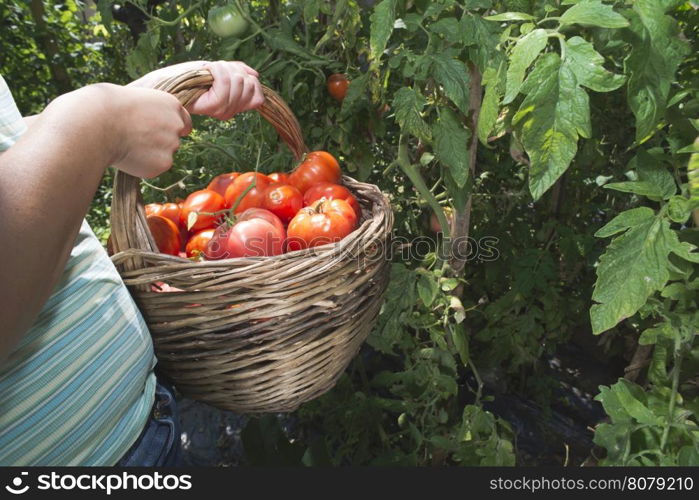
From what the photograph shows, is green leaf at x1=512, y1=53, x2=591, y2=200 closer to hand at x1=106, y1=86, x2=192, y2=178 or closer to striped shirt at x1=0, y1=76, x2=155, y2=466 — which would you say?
hand at x1=106, y1=86, x2=192, y2=178

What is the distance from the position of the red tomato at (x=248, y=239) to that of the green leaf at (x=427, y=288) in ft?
0.91

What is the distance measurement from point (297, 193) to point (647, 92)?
2.08ft

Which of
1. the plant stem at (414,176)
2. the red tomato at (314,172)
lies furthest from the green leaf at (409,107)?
the red tomato at (314,172)

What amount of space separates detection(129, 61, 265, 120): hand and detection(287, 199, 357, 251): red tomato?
0.21 metres

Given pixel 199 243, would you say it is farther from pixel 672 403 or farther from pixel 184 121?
pixel 672 403

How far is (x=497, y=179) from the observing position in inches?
61.6

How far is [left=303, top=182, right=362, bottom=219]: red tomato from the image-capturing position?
3.22 ft

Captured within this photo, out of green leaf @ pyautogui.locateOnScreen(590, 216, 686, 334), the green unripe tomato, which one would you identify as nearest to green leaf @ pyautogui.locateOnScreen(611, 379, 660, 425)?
green leaf @ pyautogui.locateOnScreen(590, 216, 686, 334)

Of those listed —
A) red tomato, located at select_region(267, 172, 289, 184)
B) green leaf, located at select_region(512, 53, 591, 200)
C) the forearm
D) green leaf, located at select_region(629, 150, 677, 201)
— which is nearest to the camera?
the forearm

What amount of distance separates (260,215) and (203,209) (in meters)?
0.14

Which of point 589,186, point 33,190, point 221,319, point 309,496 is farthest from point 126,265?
point 589,186

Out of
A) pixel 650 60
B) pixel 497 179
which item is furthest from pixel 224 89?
pixel 497 179

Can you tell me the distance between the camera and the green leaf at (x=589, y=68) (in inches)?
21.3

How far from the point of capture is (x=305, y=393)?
2.79ft
